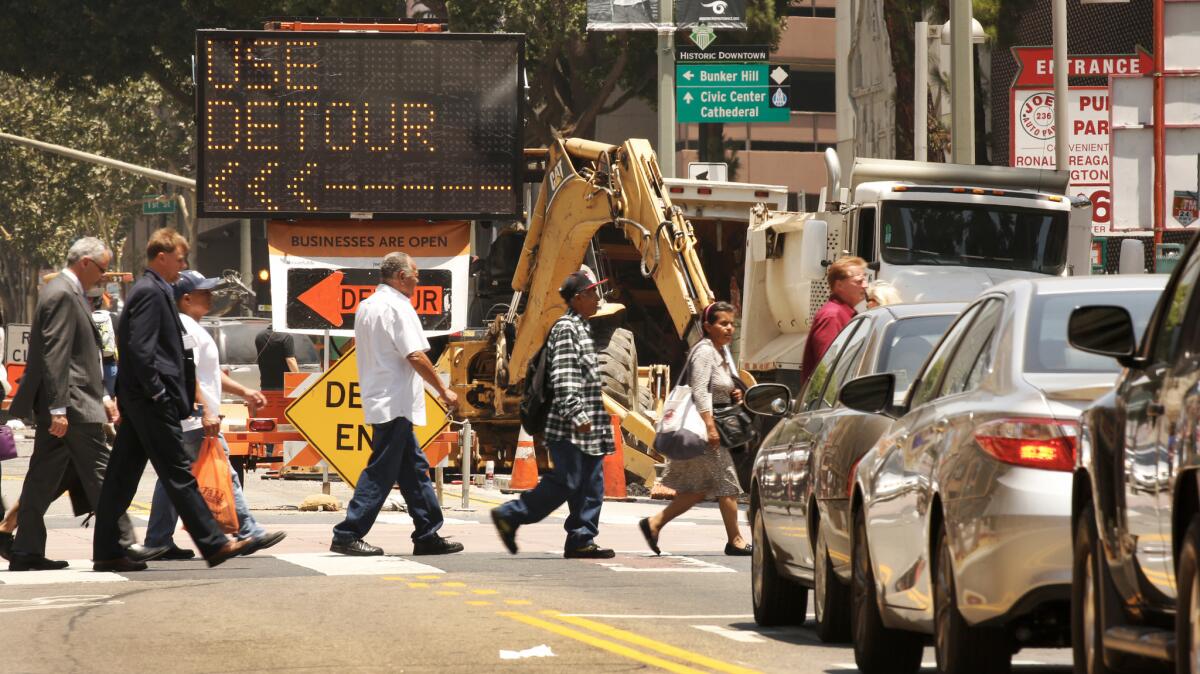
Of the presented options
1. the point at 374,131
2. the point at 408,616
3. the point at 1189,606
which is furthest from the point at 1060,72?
the point at 1189,606

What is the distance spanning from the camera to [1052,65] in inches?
1120

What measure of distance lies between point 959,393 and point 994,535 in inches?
39.9

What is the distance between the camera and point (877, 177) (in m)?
21.9

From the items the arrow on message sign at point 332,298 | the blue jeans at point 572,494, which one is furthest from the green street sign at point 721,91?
the blue jeans at point 572,494

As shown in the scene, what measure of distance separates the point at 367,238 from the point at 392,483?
31.1 feet

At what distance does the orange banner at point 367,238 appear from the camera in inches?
931

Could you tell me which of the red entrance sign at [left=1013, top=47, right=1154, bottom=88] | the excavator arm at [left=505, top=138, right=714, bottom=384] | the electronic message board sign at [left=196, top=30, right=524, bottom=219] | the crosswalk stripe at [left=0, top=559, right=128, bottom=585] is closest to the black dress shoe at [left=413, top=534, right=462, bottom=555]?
the crosswalk stripe at [left=0, top=559, right=128, bottom=585]

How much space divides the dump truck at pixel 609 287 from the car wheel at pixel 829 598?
10.0 metres

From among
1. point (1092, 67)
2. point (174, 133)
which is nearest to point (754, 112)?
point (1092, 67)

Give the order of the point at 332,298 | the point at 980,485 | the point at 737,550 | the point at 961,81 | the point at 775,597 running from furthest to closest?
the point at 961,81 < the point at 332,298 < the point at 737,550 < the point at 775,597 < the point at 980,485

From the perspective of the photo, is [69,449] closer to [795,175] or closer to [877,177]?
[877,177]

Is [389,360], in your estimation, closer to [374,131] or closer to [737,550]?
[737,550]

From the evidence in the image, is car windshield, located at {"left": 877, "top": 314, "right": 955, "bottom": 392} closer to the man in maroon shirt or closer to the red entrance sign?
the man in maroon shirt

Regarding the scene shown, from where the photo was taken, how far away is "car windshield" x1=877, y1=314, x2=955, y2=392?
10352 mm
